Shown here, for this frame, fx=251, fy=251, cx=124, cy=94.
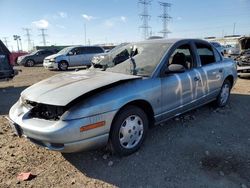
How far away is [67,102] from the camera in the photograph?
3014 millimetres

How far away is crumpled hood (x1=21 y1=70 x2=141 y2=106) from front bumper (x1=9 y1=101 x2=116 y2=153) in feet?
0.85

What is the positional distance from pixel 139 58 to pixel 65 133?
6.70 feet

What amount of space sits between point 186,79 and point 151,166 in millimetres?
1754

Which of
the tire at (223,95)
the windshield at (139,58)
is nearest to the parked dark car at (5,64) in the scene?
the windshield at (139,58)

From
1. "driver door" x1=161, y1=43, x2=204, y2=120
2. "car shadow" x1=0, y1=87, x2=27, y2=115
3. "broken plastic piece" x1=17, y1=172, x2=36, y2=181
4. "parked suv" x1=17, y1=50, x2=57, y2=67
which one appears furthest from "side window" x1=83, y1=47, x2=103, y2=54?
"broken plastic piece" x1=17, y1=172, x2=36, y2=181

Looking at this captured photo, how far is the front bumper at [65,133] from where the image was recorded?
2.94m

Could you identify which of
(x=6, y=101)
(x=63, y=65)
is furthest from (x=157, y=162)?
(x=63, y=65)

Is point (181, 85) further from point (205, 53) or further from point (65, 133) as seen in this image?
point (65, 133)

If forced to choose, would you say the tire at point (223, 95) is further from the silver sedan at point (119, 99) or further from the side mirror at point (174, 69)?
the side mirror at point (174, 69)

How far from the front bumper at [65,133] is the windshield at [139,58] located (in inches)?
44.6

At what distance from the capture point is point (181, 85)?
4.29m

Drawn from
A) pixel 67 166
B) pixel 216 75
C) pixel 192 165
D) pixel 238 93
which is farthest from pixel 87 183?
pixel 238 93

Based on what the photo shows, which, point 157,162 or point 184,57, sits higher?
point 184,57

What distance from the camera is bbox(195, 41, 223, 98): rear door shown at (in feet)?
16.4
